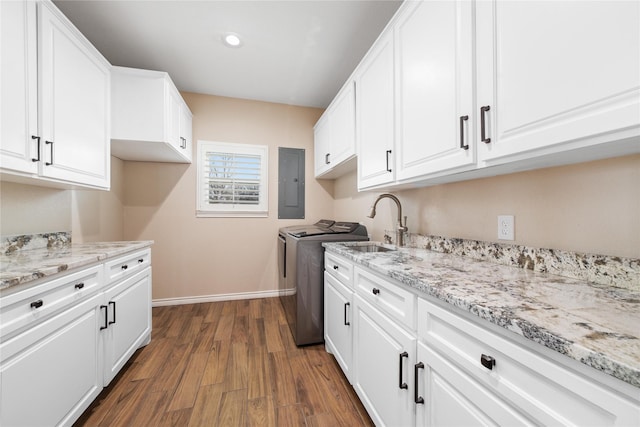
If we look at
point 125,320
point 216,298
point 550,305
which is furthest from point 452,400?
point 216,298

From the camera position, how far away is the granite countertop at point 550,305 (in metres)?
0.45

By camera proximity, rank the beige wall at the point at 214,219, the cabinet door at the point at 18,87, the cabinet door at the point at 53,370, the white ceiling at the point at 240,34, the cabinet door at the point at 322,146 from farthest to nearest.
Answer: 1. the beige wall at the point at 214,219
2. the cabinet door at the point at 322,146
3. the white ceiling at the point at 240,34
4. the cabinet door at the point at 18,87
5. the cabinet door at the point at 53,370

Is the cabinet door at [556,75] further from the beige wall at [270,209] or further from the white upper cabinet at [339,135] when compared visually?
the white upper cabinet at [339,135]

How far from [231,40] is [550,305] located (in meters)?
2.59

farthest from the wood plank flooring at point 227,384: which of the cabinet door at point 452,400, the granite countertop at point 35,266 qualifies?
the granite countertop at point 35,266

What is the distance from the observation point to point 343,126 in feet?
7.61

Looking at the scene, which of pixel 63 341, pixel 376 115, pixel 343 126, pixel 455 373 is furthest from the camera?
pixel 343 126

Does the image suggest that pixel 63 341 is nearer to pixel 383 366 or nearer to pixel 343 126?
pixel 383 366

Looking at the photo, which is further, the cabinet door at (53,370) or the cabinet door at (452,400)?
the cabinet door at (53,370)

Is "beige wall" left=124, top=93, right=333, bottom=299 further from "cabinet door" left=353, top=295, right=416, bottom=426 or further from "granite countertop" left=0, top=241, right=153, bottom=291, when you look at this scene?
"cabinet door" left=353, top=295, right=416, bottom=426

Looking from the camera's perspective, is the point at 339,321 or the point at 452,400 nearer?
the point at 452,400

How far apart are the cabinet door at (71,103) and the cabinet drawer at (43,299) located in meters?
0.65

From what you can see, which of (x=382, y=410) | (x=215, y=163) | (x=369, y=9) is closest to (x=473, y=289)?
(x=382, y=410)

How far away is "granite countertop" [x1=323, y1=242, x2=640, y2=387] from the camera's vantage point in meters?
0.45
